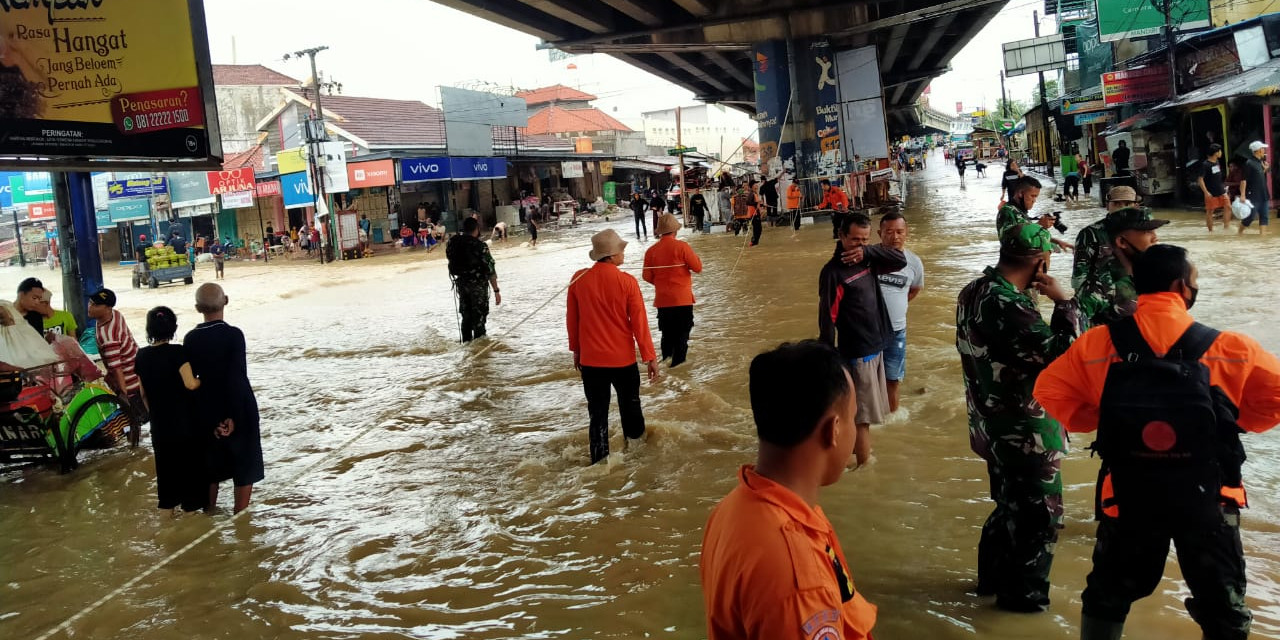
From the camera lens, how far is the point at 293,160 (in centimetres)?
3866

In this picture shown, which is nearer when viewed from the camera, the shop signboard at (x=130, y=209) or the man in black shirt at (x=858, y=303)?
the man in black shirt at (x=858, y=303)

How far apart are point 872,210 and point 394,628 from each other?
26771 mm

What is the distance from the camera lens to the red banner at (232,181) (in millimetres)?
41531

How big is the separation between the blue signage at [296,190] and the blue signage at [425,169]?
4.78 m

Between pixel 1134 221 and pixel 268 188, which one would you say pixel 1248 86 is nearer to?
pixel 1134 221

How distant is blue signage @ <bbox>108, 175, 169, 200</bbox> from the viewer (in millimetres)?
44469

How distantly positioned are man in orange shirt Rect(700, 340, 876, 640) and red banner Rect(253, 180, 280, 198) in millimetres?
42552

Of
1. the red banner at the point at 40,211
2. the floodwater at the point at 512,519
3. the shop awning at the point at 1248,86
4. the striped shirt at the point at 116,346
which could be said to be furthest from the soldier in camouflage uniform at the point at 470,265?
the red banner at the point at 40,211

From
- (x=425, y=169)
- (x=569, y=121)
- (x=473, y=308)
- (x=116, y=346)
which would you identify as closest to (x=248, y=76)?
(x=569, y=121)

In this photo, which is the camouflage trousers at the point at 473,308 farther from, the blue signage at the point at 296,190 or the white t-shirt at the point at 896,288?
the blue signage at the point at 296,190

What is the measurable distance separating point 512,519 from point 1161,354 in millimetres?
4004

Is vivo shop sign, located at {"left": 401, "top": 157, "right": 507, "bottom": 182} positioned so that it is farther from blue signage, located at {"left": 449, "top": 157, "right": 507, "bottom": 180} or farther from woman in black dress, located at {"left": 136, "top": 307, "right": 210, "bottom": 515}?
woman in black dress, located at {"left": 136, "top": 307, "right": 210, "bottom": 515}

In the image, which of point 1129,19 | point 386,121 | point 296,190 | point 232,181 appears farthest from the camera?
point 386,121

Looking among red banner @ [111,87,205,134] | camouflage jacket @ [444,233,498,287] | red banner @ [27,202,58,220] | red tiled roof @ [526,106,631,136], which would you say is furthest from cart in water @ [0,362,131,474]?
red tiled roof @ [526,106,631,136]
